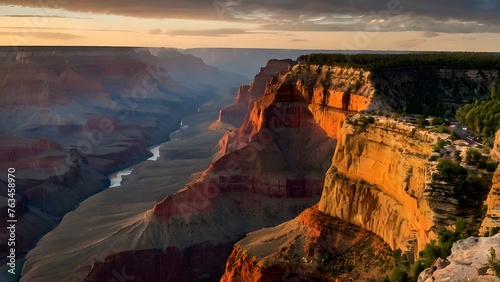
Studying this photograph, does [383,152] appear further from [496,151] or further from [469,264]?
[469,264]

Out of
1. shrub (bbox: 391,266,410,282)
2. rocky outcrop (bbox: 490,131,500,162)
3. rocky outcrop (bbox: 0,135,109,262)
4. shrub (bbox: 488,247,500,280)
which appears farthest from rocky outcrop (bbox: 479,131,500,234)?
rocky outcrop (bbox: 0,135,109,262)

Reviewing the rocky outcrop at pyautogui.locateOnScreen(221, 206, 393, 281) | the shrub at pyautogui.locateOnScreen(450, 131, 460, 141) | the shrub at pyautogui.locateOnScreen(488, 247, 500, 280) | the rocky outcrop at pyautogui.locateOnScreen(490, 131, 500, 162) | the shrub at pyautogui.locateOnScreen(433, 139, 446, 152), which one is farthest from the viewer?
the rocky outcrop at pyautogui.locateOnScreen(221, 206, 393, 281)

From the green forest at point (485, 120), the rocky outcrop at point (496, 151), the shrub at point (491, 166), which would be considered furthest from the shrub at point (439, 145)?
the green forest at point (485, 120)

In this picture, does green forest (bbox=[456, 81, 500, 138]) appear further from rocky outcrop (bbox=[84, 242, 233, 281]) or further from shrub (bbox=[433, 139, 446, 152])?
rocky outcrop (bbox=[84, 242, 233, 281])

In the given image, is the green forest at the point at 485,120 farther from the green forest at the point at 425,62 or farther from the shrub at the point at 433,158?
the green forest at the point at 425,62

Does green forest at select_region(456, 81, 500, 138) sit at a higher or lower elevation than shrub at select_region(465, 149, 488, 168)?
higher

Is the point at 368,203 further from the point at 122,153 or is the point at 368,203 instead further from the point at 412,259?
the point at 122,153

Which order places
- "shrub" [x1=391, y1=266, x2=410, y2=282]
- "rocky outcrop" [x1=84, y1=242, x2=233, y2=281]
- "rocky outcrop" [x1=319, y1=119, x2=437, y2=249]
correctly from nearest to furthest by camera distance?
"shrub" [x1=391, y1=266, x2=410, y2=282] < "rocky outcrop" [x1=319, y1=119, x2=437, y2=249] < "rocky outcrop" [x1=84, y1=242, x2=233, y2=281]

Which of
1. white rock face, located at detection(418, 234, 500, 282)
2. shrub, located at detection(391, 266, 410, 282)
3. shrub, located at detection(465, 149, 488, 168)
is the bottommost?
shrub, located at detection(391, 266, 410, 282)

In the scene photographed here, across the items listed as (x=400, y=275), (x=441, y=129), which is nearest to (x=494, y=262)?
(x=400, y=275)
